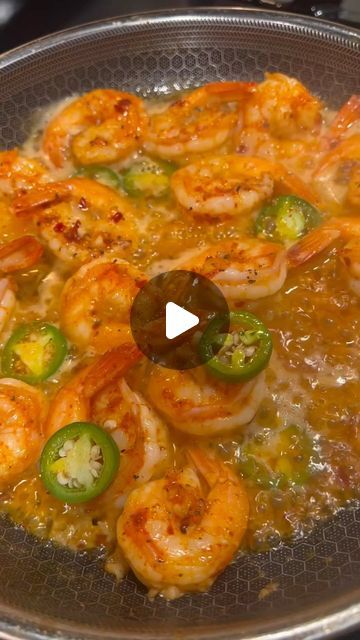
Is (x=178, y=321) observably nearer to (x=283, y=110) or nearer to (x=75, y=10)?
(x=283, y=110)

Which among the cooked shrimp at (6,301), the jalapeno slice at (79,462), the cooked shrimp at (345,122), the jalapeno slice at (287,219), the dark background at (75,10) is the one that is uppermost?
the dark background at (75,10)

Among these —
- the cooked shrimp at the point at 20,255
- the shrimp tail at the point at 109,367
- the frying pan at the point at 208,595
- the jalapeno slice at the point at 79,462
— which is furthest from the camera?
the cooked shrimp at the point at 20,255

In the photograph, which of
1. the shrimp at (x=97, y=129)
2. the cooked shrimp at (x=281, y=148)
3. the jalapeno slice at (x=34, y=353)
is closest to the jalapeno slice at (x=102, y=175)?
the shrimp at (x=97, y=129)

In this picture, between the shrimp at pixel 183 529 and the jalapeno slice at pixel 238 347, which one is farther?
the jalapeno slice at pixel 238 347

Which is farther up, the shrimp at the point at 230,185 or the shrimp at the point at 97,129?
the shrimp at the point at 97,129

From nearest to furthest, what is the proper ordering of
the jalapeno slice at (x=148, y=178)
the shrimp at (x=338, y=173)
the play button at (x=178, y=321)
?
1. the play button at (x=178, y=321)
2. the shrimp at (x=338, y=173)
3. the jalapeno slice at (x=148, y=178)

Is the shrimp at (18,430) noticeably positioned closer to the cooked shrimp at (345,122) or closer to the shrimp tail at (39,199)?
the shrimp tail at (39,199)

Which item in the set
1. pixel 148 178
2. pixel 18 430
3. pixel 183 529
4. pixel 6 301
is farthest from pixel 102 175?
pixel 183 529
